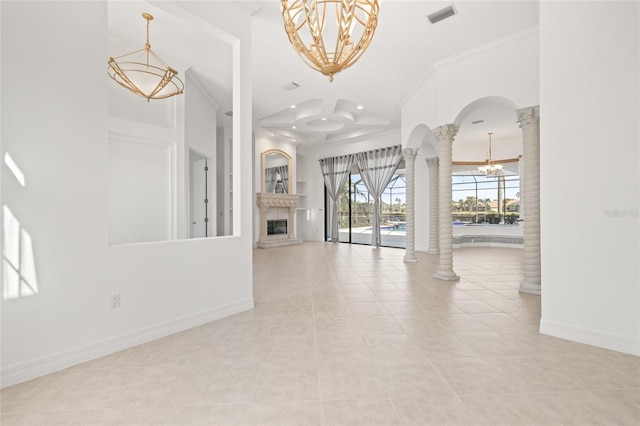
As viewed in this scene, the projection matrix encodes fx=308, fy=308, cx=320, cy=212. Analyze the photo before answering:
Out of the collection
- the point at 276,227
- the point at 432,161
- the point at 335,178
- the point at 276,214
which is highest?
the point at 432,161

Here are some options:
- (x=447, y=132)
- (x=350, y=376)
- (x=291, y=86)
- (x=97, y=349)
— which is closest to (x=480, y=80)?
(x=447, y=132)

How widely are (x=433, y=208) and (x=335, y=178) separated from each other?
3921 mm

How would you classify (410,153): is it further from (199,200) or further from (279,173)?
(279,173)

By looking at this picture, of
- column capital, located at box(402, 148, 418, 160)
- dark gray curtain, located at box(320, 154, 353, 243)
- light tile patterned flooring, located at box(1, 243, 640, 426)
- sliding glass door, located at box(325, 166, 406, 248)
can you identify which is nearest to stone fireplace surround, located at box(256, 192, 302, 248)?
dark gray curtain, located at box(320, 154, 353, 243)

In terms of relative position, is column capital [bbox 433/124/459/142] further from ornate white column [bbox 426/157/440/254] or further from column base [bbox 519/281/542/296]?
ornate white column [bbox 426/157/440/254]

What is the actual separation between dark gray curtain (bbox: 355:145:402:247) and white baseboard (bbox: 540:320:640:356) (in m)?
6.71

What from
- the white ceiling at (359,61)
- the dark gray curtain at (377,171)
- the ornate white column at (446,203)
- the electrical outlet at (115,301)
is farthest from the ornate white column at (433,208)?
the electrical outlet at (115,301)

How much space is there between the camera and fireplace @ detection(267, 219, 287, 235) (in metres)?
9.88

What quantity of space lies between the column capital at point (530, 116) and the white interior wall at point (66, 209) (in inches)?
182

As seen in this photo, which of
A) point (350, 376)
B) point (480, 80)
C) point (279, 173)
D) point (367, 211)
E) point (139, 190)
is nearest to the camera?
point (350, 376)

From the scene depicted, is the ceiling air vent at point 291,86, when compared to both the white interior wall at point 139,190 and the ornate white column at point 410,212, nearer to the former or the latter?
the white interior wall at point 139,190

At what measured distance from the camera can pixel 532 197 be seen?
13.4 ft

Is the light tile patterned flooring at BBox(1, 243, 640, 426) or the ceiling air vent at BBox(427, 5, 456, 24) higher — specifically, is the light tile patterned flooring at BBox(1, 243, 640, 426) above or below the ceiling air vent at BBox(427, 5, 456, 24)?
below

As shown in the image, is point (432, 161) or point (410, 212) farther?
point (432, 161)
